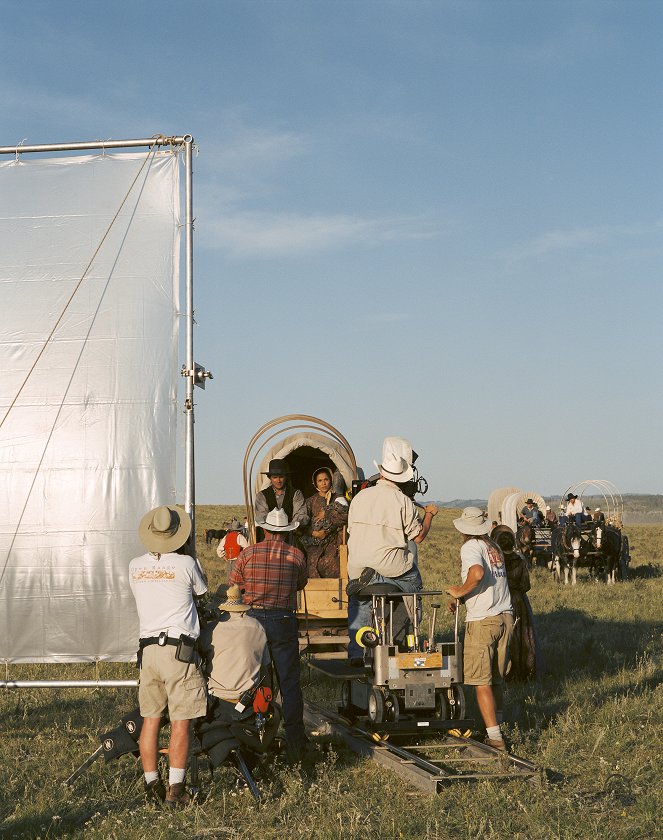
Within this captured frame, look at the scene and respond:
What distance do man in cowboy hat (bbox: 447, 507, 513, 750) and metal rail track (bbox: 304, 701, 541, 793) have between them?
1.12ft

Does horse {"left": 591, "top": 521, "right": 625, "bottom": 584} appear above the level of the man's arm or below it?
below

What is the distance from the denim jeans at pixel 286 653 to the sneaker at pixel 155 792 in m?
1.22

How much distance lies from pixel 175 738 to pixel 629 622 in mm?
10503

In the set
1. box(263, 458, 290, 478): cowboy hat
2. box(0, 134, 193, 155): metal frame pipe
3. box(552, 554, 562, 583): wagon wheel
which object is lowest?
box(552, 554, 562, 583): wagon wheel

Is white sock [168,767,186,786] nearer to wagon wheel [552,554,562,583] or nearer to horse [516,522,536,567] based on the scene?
wagon wheel [552,554,562,583]

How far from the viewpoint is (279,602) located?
7492mm

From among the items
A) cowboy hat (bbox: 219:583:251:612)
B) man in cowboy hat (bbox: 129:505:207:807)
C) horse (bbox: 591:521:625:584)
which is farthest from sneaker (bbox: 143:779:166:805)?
horse (bbox: 591:521:625:584)

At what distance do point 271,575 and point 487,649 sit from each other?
1749 millimetres

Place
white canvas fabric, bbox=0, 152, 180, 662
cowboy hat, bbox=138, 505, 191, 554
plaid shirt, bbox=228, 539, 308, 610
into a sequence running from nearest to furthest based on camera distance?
cowboy hat, bbox=138, 505, 191, 554 < plaid shirt, bbox=228, 539, 308, 610 < white canvas fabric, bbox=0, 152, 180, 662

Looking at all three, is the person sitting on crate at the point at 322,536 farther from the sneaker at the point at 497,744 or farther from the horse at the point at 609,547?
the horse at the point at 609,547

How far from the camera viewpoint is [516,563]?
10438mm

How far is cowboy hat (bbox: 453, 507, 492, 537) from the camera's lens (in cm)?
814

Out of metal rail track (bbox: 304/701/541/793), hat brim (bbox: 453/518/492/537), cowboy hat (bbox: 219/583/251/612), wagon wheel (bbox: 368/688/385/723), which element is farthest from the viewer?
hat brim (bbox: 453/518/492/537)

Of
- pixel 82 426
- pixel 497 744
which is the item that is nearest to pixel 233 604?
pixel 497 744
